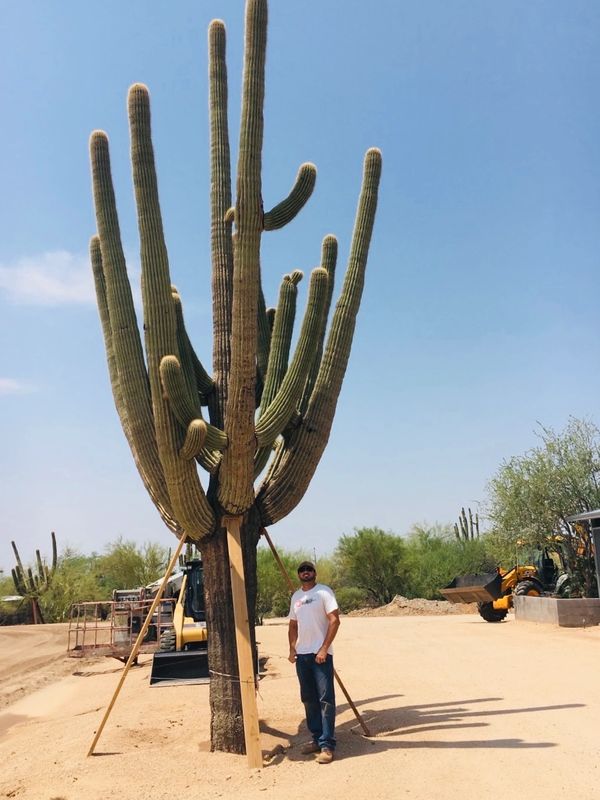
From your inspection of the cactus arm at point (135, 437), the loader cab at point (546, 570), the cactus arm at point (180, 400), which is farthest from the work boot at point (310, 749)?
the loader cab at point (546, 570)

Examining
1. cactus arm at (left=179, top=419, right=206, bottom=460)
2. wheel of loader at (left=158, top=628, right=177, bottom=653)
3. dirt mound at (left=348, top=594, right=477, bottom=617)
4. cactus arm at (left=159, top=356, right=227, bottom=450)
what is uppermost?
cactus arm at (left=159, top=356, right=227, bottom=450)

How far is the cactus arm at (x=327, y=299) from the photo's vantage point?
22.6 feet

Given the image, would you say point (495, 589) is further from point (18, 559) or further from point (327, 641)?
point (18, 559)

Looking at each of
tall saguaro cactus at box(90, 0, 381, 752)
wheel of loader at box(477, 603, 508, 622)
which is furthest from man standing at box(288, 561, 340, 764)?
wheel of loader at box(477, 603, 508, 622)

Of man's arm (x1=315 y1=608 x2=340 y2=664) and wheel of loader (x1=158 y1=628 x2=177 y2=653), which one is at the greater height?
man's arm (x1=315 y1=608 x2=340 y2=664)

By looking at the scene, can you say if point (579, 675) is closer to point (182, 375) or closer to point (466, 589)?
point (182, 375)

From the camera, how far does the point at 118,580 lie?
3756 cm

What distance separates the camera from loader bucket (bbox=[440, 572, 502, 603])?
1879 centimetres

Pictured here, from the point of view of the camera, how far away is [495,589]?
749 inches

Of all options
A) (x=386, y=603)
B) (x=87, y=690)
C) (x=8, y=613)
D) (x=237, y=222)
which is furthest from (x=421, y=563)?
(x=237, y=222)

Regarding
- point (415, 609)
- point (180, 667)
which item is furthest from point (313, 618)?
point (415, 609)

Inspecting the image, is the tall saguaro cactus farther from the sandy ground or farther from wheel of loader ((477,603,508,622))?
wheel of loader ((477,603,508,622))

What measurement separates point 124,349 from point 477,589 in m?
15.0

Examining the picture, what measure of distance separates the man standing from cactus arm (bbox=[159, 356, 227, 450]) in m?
1.27
